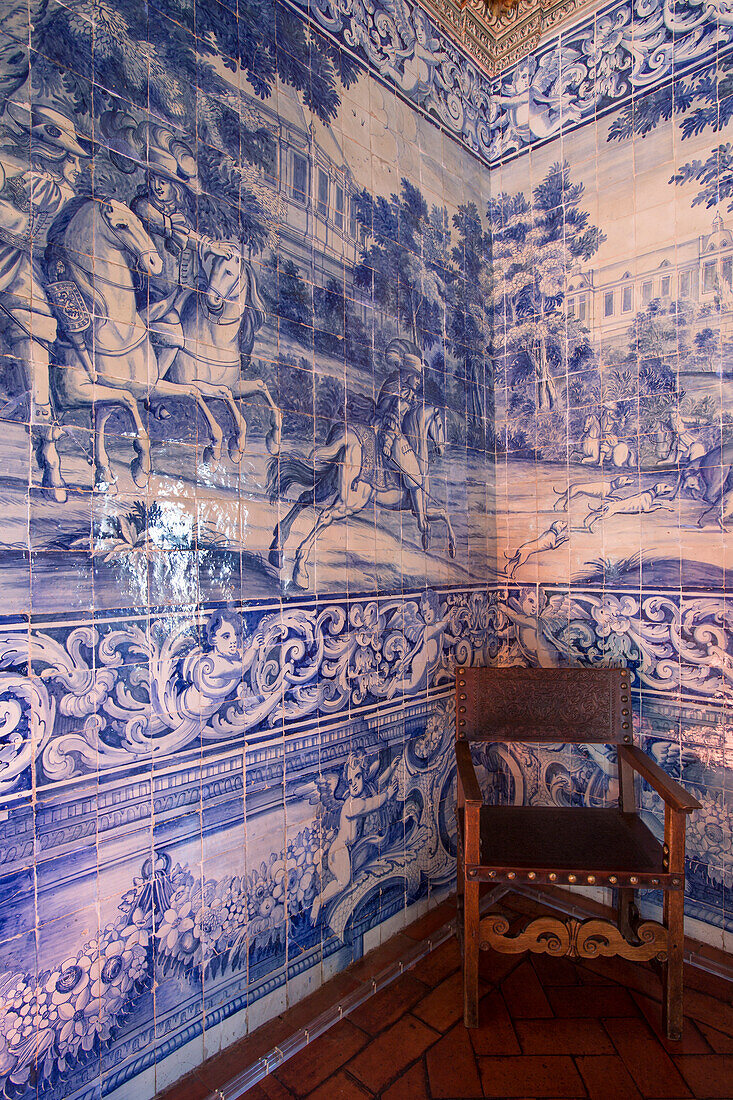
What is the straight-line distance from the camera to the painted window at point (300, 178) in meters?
1.68

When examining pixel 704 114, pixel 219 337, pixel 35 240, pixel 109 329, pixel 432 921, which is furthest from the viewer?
pixel 432 921

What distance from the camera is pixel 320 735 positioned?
5.66ft

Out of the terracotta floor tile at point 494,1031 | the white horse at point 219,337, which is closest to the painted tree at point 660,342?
the white horse at point 219,337

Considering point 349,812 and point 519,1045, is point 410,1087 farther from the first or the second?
point 349,812

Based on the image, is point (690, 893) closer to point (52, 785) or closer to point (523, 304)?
point (52, 785)

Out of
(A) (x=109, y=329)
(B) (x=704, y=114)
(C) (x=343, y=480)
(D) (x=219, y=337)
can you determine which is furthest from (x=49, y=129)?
(B) (x=704, y=114)

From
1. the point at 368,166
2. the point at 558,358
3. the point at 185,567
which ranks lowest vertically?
the point at 185,567

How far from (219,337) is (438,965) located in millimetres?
2043

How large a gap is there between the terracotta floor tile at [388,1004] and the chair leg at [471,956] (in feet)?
0.57

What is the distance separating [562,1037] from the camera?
5.08ft

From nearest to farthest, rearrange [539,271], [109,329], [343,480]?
1. [109,329]
2. [343,480]
3. [539,271]

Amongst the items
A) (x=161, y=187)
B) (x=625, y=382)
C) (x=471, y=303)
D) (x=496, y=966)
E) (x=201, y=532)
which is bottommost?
(x=496, y=966)

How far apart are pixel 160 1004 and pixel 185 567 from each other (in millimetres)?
1053

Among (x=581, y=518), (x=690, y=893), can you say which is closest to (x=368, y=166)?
(x=581, y=518)
